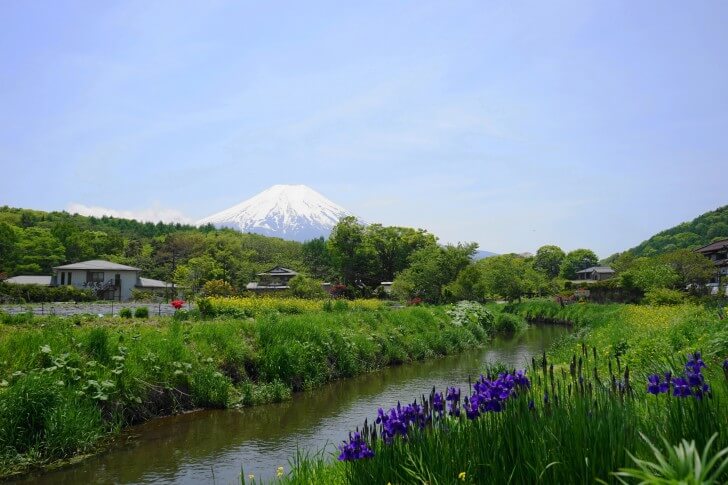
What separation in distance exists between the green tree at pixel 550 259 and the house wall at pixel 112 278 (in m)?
71.3

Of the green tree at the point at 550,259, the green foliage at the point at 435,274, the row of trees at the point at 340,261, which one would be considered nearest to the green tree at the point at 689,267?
the row of trees at the point at 340,261

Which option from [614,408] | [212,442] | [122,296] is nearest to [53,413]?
[212,442]

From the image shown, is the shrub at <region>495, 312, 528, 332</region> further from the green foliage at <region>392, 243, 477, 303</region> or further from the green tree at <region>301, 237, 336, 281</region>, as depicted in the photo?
the green tree at <region>301, 237, 336, 281</region>

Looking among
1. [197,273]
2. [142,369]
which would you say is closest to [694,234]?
[197,273]

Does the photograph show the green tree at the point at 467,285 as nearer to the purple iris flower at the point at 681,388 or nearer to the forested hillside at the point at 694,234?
the purple iris flower at the point at 681,388

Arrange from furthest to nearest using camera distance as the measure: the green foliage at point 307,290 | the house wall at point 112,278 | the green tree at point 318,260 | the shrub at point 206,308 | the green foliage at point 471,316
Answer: the green tree at point 318,260 → the house wall at point 112,278 → the green foliage at point 307,290 → the green foliage at point 471,316 → the shrub at point 206,308

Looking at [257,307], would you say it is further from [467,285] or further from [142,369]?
[467,285]

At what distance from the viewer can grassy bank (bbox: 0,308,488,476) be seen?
27.7 feet

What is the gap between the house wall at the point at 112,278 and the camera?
5053cm

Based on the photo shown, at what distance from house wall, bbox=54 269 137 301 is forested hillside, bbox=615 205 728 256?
70.8 meters

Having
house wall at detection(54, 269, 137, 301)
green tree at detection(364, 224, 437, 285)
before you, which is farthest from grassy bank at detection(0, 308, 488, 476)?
green tree at detection(364, 224, 437, 285)

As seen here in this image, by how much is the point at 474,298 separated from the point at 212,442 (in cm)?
3428

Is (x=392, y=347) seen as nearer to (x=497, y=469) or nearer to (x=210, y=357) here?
(x=210, y=357)

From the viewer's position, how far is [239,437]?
10.1 metres
